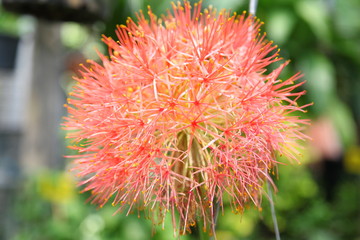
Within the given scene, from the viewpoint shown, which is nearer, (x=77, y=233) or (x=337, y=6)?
(x=77, y=233)

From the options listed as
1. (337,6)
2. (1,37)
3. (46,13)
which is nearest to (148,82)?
(46,13)

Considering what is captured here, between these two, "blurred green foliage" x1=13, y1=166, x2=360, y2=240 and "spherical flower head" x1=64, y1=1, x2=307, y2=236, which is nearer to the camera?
"spherical flower head" x1=64, y1=1, x2=307, y2=236

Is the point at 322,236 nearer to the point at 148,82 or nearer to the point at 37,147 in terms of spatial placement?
the point at 37,147

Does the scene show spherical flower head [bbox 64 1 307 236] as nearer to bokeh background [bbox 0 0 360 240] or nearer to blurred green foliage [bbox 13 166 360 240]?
blurred green foliage [bbox 13 166 360 240]

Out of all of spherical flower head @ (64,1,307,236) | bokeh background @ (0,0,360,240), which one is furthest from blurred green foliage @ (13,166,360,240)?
spherical flower head @ (64,1,307,236)

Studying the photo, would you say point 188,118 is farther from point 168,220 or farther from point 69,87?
point 69,87

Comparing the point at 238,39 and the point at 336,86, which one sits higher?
the point at 336,86
